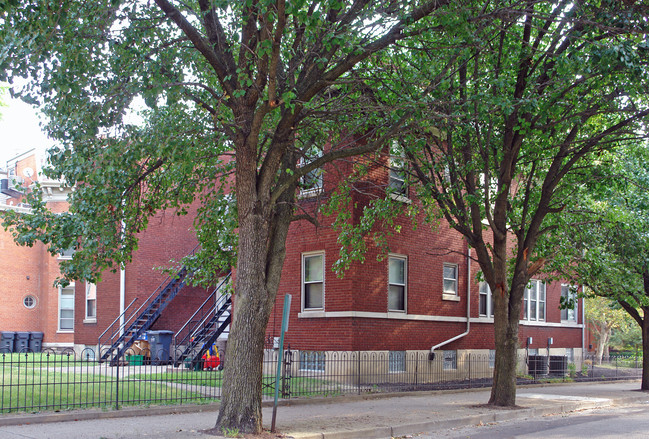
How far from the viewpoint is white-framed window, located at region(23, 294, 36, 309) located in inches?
1480

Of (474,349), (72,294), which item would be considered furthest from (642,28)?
(72,294)

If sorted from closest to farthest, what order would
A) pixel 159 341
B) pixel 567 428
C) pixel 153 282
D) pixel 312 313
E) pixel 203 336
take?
pixel 567 428, pixel 312 313, pixel 203 336, pixel 159 341, pixel 153 282

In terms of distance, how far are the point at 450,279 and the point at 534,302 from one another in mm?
7071

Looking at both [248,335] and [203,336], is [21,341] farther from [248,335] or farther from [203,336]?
[248,335]

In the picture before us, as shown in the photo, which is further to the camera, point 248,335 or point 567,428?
point 567,428

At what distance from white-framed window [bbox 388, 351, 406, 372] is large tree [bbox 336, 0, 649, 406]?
4.56 meters

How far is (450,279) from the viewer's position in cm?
2209

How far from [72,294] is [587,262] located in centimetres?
2959

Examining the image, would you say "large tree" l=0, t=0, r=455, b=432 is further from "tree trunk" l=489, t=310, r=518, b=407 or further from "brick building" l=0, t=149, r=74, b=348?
"brick building" l=0, t=149, r=74, b=348

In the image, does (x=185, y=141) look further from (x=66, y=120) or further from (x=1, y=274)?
(x=1, y=274)

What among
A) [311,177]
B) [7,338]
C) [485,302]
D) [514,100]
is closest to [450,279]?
[485,302]

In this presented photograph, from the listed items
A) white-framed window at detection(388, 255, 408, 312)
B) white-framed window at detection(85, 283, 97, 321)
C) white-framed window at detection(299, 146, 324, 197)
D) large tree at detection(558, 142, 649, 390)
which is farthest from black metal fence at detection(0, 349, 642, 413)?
white-framed window at detection(85, 283, 97, 321)

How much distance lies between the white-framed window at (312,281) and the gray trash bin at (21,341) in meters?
22.4

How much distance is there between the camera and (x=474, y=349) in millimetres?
22531
